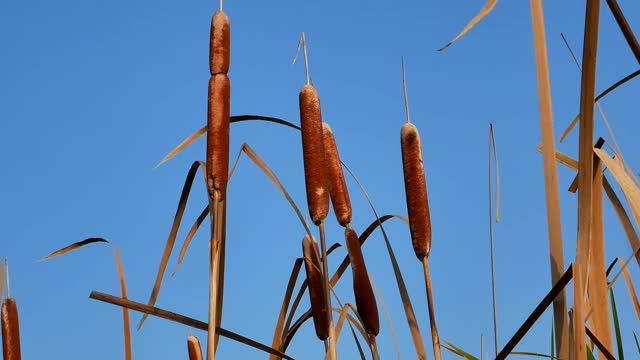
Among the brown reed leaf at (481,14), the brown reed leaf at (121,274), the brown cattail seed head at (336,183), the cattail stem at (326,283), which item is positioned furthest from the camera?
the brown reed leaf at (121,274)

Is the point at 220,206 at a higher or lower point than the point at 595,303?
higher

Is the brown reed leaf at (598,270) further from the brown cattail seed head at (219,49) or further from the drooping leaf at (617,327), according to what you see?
the brown cattail seed head at (219,49)

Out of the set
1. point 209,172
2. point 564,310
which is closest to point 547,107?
point 564,310

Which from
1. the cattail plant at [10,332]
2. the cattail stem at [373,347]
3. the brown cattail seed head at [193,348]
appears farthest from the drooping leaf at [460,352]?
the cattail plant at [10,332]

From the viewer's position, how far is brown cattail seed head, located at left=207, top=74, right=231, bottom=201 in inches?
68.2

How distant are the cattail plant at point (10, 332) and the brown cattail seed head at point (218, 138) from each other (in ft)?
2.39

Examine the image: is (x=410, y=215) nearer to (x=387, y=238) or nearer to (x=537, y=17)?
(x=387, y=238)

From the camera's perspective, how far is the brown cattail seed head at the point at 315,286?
6.44ft

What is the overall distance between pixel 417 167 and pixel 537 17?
1.85 ft

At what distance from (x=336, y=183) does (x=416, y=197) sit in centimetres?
30

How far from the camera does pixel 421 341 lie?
6.16 feet

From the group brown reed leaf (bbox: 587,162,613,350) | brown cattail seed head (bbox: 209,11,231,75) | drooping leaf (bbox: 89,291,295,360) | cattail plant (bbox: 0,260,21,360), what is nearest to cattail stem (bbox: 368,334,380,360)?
drooping leaf (bbox: 89,291,295,360)

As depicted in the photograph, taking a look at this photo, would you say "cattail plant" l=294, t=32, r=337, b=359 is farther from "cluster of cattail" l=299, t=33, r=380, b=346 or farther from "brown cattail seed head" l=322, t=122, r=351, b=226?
"brown cattail seed head" l=322, t=122, r=351, b=226

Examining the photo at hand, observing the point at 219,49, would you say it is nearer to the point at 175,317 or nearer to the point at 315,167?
the point at 315,167
